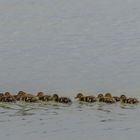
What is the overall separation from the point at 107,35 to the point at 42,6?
8081 mm

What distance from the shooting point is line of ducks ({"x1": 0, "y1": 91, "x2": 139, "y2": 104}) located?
1525cm

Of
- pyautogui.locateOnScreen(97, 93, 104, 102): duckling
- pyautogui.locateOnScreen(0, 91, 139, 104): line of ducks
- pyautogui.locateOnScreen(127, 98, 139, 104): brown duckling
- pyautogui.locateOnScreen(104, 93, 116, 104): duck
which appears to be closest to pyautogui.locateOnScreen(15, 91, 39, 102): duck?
pyautogui.locateOnScreen(0, 91, 139, 104): line of ducks

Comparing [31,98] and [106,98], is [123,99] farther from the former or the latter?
[31,98]

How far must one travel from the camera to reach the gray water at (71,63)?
13859 mm

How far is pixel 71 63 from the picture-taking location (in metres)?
18.6

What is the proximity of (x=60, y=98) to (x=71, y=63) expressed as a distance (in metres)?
3.29

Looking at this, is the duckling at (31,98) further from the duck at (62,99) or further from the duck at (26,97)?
the duck at (62,99)

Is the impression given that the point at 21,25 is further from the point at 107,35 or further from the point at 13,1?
the point at 13,1

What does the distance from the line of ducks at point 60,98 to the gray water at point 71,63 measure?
174mm

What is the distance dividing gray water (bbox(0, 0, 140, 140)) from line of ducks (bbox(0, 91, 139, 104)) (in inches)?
6.9

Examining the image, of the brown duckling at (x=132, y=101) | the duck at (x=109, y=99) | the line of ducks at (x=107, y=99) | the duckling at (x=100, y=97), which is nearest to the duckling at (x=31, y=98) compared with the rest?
the line of ducks at (x=107, y=99)

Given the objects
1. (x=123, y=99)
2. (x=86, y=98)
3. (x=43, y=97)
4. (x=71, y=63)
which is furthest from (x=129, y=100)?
(x=71, y=63)

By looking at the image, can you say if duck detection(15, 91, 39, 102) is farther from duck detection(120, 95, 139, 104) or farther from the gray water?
duck detection(120, 95, 139, 104)

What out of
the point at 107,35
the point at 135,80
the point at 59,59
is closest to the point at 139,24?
the point at 107,35
